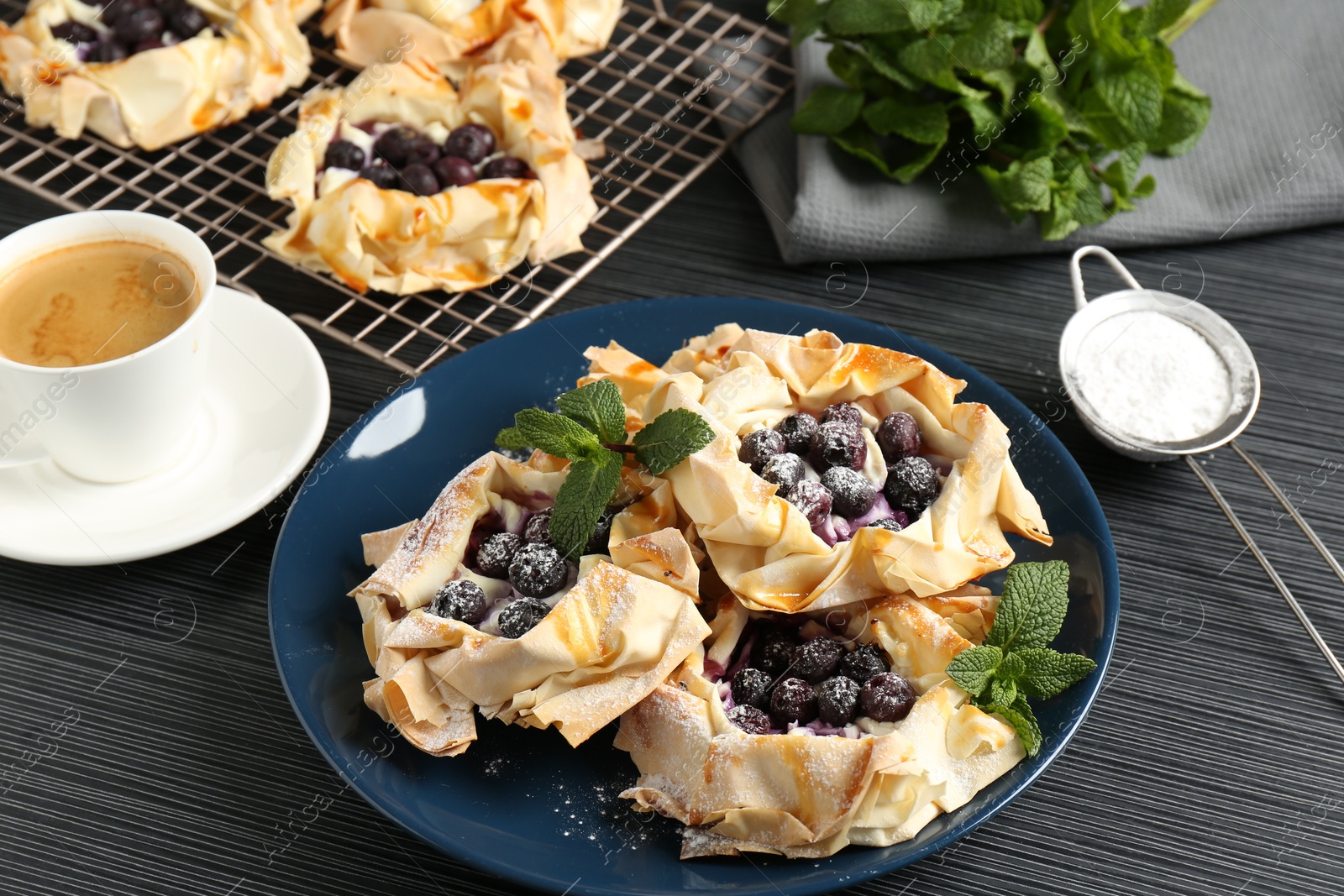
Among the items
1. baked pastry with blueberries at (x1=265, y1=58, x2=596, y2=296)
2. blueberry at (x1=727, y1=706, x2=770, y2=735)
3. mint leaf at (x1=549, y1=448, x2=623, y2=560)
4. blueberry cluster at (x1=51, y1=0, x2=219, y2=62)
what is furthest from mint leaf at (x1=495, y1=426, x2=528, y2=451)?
blueberry cluster at (x1=51, y1=0, x2=219, y2=62)

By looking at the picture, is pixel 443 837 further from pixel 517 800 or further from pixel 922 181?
pixel 922 181

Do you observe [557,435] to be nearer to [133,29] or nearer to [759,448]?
[759,448]

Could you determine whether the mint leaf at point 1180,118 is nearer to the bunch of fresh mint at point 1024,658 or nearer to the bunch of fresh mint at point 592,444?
the bunch of fresh mint at point 1024,658

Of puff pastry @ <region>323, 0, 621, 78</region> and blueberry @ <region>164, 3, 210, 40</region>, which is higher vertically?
blueberry @ <region>164, 3, 210, 40</region>

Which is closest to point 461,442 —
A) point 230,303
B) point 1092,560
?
point 230,303

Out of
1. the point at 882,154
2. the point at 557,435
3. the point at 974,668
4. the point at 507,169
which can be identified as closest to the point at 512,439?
the point at 557,435

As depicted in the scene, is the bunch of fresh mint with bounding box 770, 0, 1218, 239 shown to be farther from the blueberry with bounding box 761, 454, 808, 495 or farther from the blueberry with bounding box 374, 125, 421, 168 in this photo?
the blueberry with bounding box 761, 454, 808, 495
